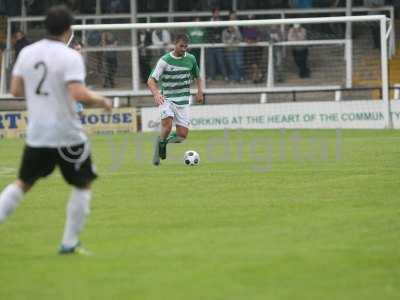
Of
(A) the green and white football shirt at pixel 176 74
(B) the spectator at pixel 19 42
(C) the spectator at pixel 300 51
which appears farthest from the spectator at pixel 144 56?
(A) the green and white football shirt at pixel 176 74

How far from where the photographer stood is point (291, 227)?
11461 millimetres

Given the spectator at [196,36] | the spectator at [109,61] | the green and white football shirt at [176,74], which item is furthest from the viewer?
the spectator at [196,36]

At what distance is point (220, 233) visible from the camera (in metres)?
11.2

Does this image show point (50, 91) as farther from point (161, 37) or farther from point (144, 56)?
point (161, 37)

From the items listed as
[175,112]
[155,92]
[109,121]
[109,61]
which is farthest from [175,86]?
[109,61]

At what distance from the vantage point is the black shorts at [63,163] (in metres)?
9.65

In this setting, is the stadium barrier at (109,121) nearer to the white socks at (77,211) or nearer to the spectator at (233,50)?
the spectator at (233,50)

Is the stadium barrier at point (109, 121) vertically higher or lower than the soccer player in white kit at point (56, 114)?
higher

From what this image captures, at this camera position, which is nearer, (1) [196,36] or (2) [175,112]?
(2) [175,112]

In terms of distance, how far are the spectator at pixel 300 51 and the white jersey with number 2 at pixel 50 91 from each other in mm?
22256

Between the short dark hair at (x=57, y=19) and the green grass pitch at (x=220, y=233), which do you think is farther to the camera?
the short dark hair at (x=57, y=19)

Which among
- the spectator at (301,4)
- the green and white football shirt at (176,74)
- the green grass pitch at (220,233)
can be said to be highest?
the spectator at (301,4)

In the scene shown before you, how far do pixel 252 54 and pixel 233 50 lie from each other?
0.57 meters

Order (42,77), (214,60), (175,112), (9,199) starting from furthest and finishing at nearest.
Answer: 1. (214,60)
2. (175,112)
3. (9,199)
4. (42,77)
